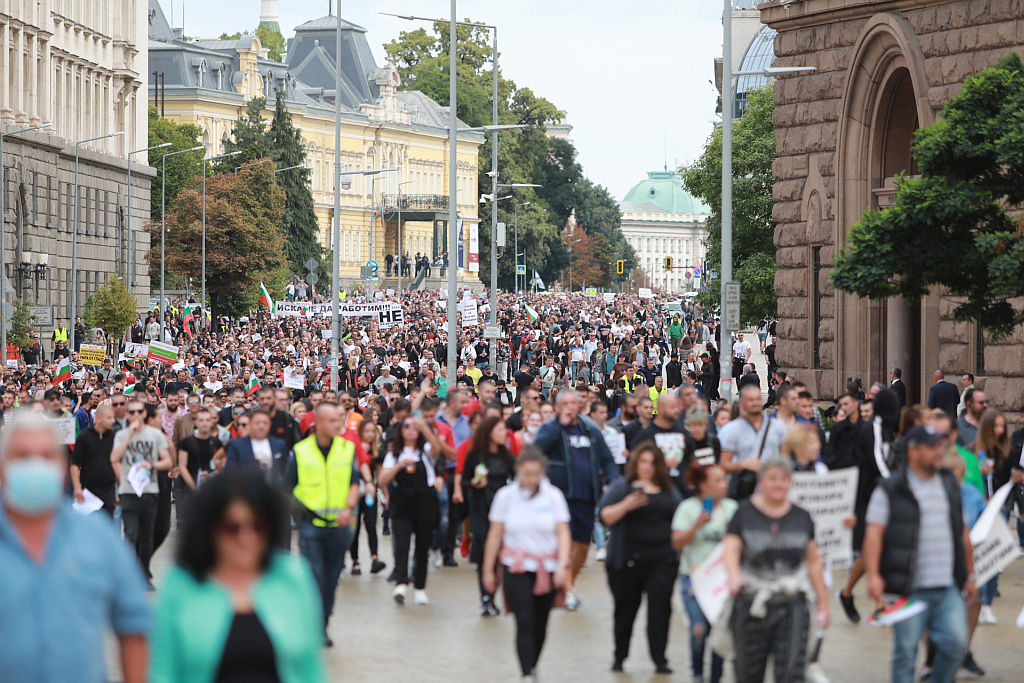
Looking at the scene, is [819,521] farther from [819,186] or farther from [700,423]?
[819,186]

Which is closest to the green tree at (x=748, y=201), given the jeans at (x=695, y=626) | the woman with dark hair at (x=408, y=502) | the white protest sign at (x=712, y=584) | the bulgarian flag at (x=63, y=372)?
the bulgarian flag at (x=63, y=372)

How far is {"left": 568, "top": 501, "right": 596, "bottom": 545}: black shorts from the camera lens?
14195mm

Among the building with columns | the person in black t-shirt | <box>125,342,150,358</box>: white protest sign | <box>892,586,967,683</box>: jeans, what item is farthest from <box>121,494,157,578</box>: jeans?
Result: the building with columns

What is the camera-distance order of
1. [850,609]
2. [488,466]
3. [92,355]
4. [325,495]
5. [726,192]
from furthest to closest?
[92,355], [726,192], [488,466], [850,609], [325,495]

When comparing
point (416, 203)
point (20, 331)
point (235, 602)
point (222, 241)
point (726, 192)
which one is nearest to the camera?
point (235, 602)

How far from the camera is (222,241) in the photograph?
7350 centimetres

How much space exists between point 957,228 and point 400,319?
79.1ft

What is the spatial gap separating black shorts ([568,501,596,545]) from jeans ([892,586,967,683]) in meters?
4.72

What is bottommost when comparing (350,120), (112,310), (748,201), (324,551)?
(324,551)

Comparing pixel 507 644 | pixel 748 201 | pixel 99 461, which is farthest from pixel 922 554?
pixel 748 201

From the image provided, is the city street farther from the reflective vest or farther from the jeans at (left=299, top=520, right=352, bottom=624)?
the reflective vest

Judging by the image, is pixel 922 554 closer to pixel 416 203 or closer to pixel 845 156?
pixel 845 156

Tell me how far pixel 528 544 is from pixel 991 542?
276 centimetres

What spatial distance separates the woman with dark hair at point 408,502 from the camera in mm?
15055
